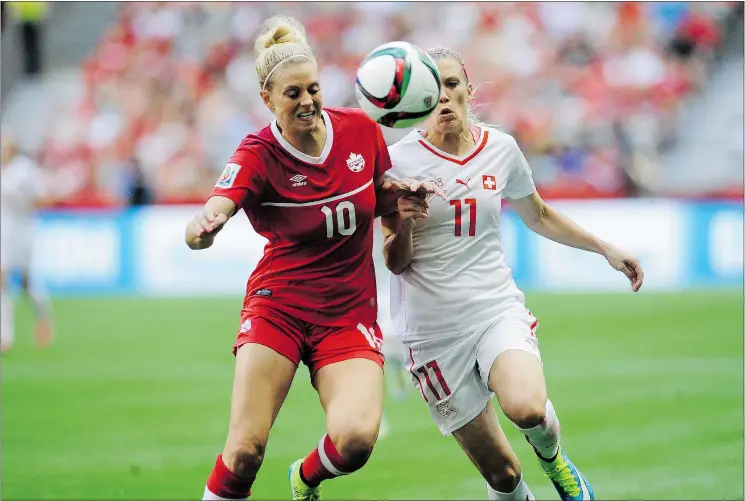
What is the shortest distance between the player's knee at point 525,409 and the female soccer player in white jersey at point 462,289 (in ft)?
0.50

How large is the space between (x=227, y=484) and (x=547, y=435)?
1545mm

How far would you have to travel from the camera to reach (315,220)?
5.08 metres

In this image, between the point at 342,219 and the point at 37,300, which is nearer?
the point at 342,219

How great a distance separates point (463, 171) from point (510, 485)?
5.10 ft

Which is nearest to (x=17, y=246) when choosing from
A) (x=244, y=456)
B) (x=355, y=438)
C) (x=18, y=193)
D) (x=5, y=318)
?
(x=18, y=193)

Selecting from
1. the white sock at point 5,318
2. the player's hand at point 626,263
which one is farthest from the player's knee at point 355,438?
the white sock at point 5,318

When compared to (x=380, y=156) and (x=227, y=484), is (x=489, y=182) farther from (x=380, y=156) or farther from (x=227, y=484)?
(x=227, y=484)

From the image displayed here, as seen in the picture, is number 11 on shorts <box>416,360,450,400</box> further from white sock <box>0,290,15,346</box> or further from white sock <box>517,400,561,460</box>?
white sock <box>0,290,15,346</box>

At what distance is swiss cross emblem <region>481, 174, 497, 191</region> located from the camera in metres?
5.45

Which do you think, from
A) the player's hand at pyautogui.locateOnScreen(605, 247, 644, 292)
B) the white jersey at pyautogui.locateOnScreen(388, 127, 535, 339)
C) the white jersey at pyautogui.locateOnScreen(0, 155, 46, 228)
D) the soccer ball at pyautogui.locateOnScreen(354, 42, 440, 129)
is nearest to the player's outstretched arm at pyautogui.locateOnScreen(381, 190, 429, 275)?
the white jersey at pyautogui.locateOnScreen(388, 127, 535, 339)

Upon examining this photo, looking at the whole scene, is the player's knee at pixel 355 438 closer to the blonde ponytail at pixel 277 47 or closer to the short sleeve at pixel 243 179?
the short sleeve at pixel 243 179

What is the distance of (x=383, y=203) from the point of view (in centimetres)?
535

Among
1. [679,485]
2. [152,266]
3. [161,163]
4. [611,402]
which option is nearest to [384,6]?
[161,163]

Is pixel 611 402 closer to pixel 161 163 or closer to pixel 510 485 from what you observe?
pixel 510 485
